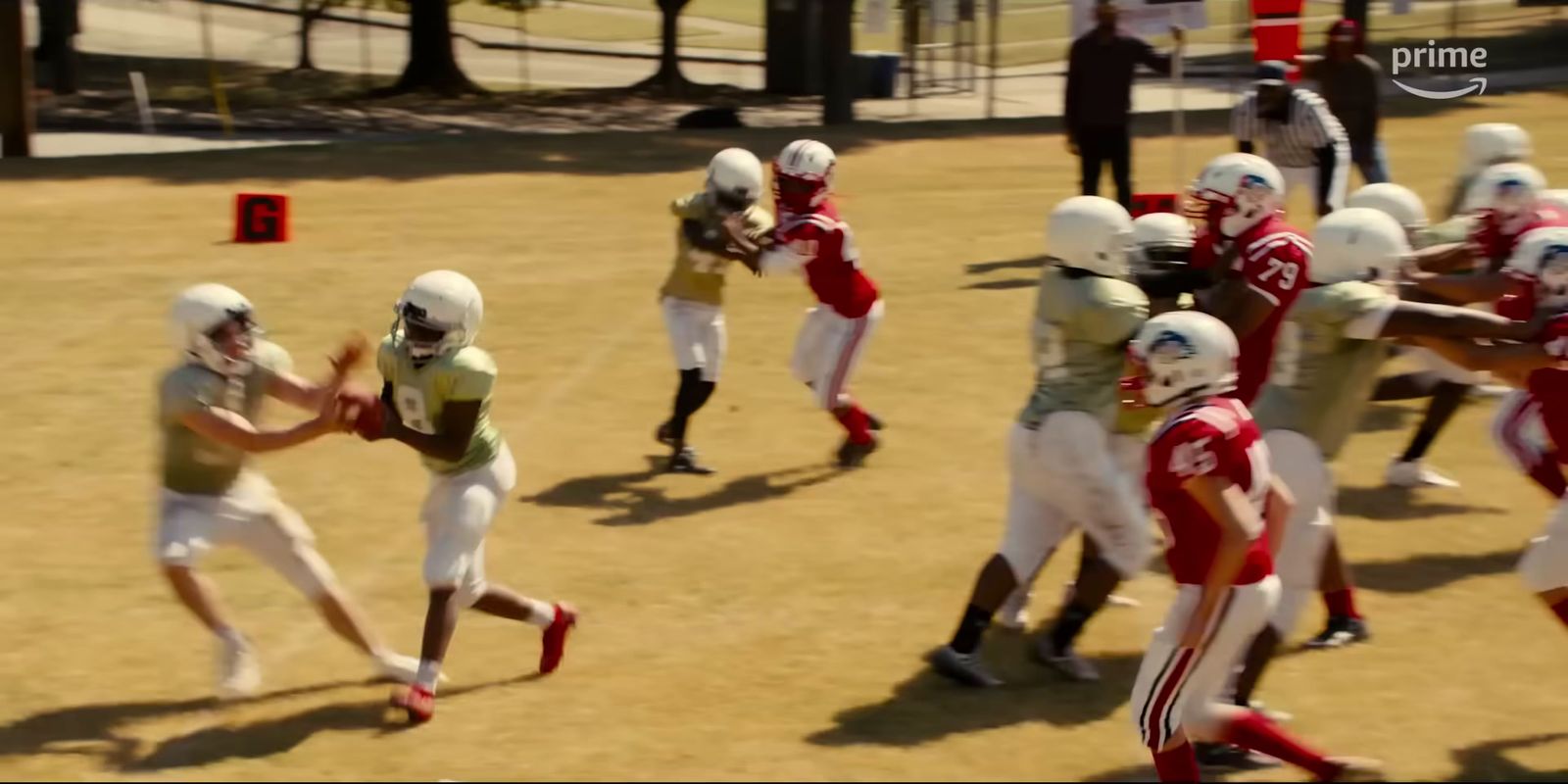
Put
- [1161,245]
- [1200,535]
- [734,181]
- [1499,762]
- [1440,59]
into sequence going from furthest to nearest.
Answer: [1440,59] < [734,181] < [1161,245] < [1499,762] < [1200,535]

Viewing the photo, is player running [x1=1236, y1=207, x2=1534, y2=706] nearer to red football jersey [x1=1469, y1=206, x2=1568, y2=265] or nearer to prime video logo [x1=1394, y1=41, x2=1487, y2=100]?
red football jersey [x1=1469, y1=206, x2=1568, y2=265]

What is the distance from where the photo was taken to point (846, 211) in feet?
65.0

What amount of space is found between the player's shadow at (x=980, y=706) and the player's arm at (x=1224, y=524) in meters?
1.49

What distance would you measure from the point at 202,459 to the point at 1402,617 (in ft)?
16.7

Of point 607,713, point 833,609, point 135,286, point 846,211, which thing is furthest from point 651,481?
point 846,211

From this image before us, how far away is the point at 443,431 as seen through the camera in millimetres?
7445

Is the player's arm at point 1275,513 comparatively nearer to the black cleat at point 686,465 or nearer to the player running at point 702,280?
the player running at point 702,280

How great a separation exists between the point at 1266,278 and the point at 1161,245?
50 cm

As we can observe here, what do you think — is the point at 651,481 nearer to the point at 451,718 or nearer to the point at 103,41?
the point at 451,718

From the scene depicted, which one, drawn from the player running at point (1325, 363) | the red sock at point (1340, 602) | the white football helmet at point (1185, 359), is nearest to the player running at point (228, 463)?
the white football helmet at point (1185, 359)

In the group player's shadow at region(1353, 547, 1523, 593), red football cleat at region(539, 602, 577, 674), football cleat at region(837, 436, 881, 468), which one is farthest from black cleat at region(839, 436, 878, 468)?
red football cleat at region(539, 602, 577, 674)

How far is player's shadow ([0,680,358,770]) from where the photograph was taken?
7359 millimetres

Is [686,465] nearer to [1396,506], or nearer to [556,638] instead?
[556,638]

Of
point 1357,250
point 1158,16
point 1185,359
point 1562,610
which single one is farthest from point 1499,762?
point 1158,16
